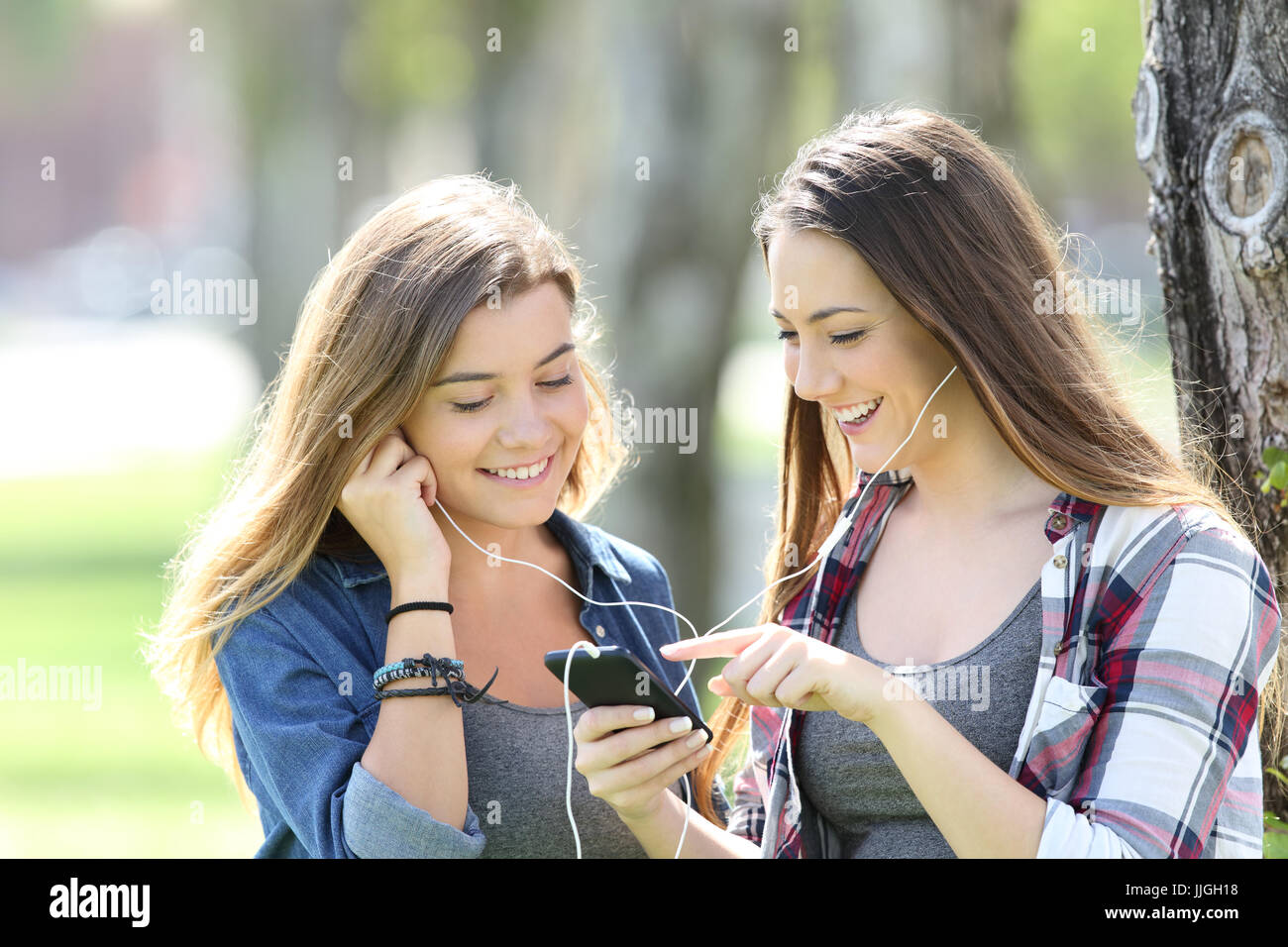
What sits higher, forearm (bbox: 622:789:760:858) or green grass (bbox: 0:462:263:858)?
forearm (bbox: 622:789:760:858)

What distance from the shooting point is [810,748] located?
10.0ft

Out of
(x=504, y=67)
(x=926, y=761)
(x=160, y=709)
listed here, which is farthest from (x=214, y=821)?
(x=504, y=67)

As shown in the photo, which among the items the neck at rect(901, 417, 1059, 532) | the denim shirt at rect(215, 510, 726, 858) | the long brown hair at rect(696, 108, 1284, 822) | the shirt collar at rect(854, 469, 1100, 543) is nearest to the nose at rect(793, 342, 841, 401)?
the long brown hair at rect(696, 108, 1284, 822)

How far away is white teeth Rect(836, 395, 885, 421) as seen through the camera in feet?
10.0

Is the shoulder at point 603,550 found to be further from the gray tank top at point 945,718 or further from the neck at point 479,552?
the gray tank top at point 945,718

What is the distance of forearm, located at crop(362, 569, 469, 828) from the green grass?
1.04m

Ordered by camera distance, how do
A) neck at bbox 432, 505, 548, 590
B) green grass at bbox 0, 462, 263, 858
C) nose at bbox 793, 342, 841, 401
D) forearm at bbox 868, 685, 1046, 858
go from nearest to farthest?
forearm at bbox 868, 685, 1046, 858 < nose at bbox 793, 342, 841, 401 < neck at bbox 432, 505, 548, 590 < green grass at bbox 0, 462, 263, 858

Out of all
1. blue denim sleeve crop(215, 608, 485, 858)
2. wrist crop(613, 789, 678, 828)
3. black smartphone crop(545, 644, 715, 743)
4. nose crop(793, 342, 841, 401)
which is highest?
nose crop(793, 342, 841, 401)

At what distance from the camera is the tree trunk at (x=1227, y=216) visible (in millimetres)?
3215

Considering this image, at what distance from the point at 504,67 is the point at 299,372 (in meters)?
13.7

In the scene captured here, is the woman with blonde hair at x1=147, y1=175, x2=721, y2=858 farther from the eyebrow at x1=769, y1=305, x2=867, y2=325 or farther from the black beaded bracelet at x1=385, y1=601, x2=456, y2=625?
the eyebrow at x1=769, y1=305, x2=867, y2=325

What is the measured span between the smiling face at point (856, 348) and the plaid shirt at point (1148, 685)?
0.41 m

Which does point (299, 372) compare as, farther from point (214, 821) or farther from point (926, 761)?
point (214, 821)

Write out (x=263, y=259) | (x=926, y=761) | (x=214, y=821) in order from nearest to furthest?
1. (x=926, y=761)
2. (x=214, y=821)
3. (x=263, y=259)
